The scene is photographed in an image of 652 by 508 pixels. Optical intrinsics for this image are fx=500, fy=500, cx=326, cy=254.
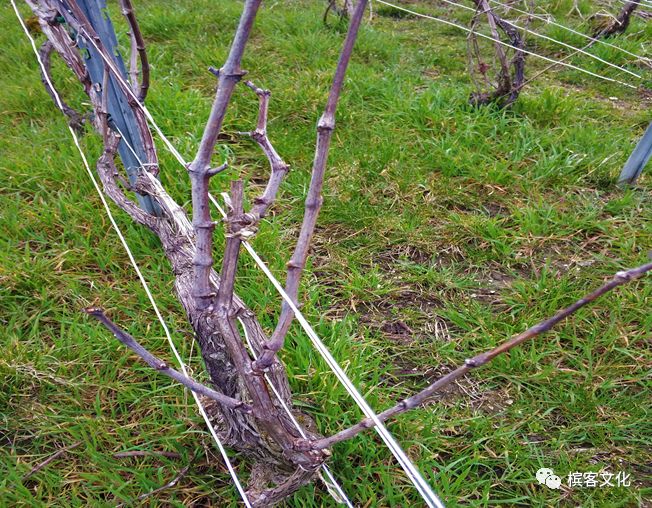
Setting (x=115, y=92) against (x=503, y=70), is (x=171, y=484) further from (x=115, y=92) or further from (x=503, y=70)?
(x=503, y=70)

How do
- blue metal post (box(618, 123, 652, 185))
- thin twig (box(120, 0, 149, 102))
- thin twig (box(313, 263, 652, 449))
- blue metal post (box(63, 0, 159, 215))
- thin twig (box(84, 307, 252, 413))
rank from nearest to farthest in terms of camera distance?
thin twig (box(313, 263, 652, 449)), thin twig (box(84, 307, 252, 413)), thin twig (box(120, 0, 149, 102)), blue metal post (box(63, 0, 159, 215)), blue metal post (box(618, 123, 652, 185))

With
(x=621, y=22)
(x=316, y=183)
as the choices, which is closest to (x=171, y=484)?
(x=316, y=183)

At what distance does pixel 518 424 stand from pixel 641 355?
22.9 inches

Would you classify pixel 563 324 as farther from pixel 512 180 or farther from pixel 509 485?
pixel 512 180

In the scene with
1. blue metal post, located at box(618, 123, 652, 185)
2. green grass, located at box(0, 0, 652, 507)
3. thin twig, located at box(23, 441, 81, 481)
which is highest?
blue metal post, located at box(618, 123, 652, 185)

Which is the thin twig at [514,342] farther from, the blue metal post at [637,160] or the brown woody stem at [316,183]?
the blue metal post at [637,160]

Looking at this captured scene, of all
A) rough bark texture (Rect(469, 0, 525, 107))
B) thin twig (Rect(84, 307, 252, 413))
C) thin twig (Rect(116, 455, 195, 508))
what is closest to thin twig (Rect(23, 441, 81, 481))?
thin twig (Rect(116, 455, 195, 508))

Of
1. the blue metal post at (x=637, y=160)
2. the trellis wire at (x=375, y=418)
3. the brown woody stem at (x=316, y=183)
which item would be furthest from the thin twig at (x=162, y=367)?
the blue metal post at (x=637, y=160)

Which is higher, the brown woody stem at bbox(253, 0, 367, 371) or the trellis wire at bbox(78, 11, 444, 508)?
the brown woody stem at bbox(253, 0, 367, 371)

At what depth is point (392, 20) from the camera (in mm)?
4773

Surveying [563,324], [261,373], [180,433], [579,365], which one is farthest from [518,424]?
[180,433]

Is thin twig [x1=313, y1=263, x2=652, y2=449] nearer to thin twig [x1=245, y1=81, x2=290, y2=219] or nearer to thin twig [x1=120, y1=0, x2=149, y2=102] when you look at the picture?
thin twig [x1=245, y1=81, x2=290, y2=219]

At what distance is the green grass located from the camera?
1497 mm

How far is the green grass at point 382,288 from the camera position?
4.91 feet
